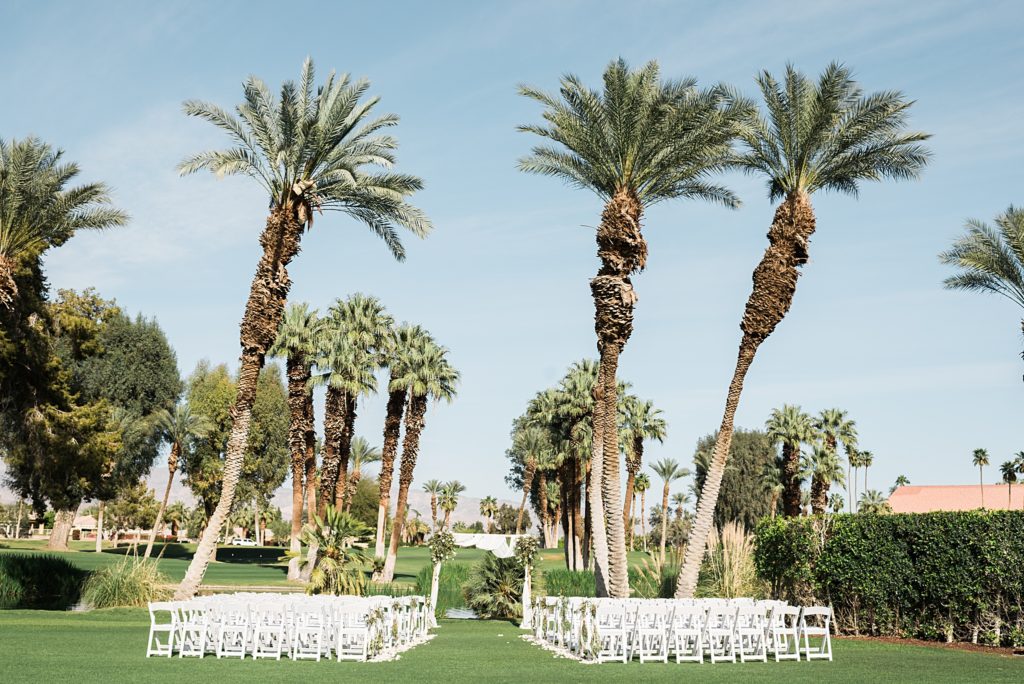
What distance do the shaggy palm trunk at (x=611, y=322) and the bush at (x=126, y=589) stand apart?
12.5 meters

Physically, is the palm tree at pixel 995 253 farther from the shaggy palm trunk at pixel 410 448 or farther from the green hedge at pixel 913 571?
the shaggy palm trunk at pixel 410 448

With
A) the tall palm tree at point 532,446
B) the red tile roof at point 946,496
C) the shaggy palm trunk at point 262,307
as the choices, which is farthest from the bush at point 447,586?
the red tile roof at point 946,496

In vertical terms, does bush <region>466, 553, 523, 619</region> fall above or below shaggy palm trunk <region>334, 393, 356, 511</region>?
below

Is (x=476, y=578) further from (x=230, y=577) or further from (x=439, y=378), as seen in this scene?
(x=230, y=577)

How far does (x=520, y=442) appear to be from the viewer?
242 feet

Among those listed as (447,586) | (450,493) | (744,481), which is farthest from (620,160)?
(450,493)

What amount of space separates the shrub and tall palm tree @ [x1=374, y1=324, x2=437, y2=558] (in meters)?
10.1

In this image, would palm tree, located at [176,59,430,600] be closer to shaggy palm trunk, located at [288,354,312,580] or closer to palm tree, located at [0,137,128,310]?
palm tree, located at [0,137,128,310]

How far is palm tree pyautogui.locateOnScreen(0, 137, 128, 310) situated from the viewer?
90.0 feet

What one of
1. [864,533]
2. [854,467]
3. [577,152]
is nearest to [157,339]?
[577,152]

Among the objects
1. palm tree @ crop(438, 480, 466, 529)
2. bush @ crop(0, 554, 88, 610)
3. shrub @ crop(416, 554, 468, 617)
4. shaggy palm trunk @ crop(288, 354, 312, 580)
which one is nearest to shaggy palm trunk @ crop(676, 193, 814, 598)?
shrub @ crop(416, 554, 468, 617)

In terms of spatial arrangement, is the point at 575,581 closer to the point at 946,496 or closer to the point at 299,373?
the point at 299,373

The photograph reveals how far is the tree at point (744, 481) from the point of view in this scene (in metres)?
77.8

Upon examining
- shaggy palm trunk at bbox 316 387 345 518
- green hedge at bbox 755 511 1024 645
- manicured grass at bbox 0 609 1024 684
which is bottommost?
manicured grass at bbox 0 609 1024 684
